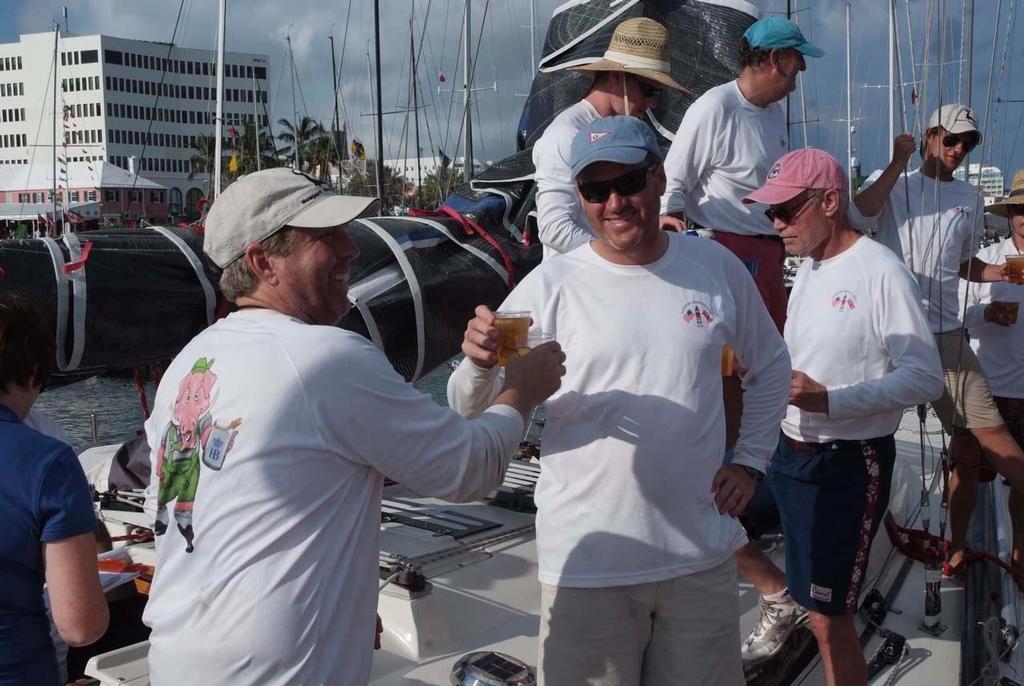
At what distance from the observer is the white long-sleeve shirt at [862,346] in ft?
8.43

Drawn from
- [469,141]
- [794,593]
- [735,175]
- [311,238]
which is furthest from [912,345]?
[469,141]

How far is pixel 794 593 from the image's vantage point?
2.74 metres

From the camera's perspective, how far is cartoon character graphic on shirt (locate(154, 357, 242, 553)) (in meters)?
1.60

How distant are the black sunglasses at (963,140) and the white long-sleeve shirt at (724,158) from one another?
39.1 inches

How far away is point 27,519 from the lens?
6.07ft

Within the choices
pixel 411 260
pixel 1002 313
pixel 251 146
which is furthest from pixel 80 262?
pixel 251 146

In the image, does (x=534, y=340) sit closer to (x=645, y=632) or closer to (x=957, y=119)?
(x=645, y=632)

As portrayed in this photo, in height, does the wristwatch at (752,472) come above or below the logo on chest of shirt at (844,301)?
below

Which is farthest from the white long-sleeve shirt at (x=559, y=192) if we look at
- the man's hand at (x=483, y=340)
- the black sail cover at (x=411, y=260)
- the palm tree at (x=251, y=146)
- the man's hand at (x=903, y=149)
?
the palm tree at (x=251, y=146)

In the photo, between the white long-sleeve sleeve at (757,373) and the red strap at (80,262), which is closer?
the white long-sleeve sleeve at (757,373)

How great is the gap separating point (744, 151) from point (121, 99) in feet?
286

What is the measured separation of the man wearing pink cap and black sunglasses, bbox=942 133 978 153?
4.95 feet

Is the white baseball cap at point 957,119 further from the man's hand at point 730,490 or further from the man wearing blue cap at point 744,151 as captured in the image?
the man's hand at point 730,490

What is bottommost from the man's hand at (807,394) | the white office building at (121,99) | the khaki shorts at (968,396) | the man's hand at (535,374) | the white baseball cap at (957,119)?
the khaki shorts at (968,396)
